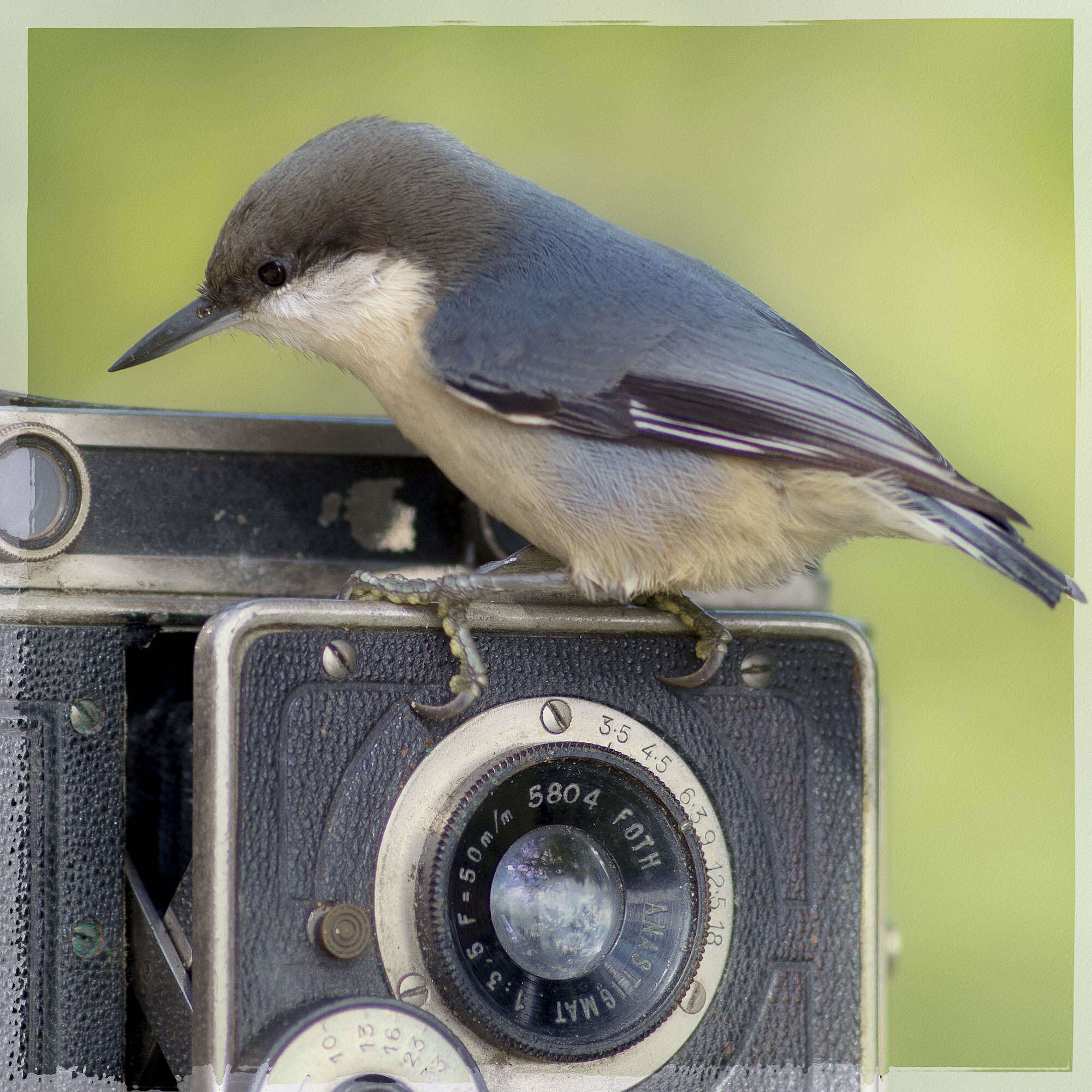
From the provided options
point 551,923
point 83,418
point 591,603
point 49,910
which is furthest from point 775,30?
point 49,910

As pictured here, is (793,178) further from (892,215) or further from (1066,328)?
(1066,328)

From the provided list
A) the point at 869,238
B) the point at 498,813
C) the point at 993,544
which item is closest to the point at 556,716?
the point at 498,813

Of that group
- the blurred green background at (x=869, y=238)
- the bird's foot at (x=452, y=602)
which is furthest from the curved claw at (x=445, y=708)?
the blurred green background at (x=869, y=238)

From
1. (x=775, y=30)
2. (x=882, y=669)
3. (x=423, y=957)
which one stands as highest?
(x=775, y=30)

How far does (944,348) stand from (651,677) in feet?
2.38

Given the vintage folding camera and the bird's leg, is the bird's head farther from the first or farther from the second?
the bird's leg

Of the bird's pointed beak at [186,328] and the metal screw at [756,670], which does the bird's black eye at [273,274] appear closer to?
the bird's pointed beak at [186,328]

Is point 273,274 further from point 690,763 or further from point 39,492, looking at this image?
point 690,763

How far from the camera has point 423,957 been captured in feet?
3.19

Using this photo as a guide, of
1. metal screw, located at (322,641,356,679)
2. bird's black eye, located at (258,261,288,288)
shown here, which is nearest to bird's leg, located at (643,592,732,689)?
metal screw, located at (322,641,356,679)

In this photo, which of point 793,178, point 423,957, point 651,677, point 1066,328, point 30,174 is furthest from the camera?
point 793,178

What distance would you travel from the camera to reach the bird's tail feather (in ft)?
3.19

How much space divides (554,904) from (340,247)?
56cm

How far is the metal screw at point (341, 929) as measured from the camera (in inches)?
37.4
